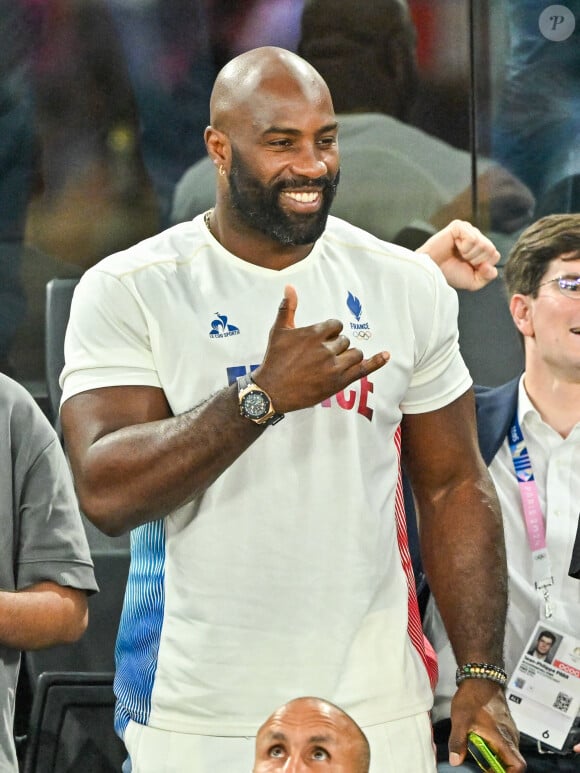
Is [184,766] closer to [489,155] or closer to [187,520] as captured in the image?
[187,520]

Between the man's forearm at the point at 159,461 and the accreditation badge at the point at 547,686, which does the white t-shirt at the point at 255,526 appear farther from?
the accreditation badge at the point at 547,686

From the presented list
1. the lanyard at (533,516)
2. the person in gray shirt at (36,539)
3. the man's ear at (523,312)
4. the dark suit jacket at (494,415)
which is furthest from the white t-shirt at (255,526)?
the man's ear at (523,312)

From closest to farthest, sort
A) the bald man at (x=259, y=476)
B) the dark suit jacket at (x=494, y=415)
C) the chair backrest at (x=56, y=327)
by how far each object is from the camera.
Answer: the bald man at (x=259, y=476), the dark suit jacket at (x=494, y=415), the chair backrest at (x=56, y=327)

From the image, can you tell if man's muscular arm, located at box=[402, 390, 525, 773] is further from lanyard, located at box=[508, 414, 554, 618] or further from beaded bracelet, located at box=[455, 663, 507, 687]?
lanyard, located at box=[508, 414, 554, 618]

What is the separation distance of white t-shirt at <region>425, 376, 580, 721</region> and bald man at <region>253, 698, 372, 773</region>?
4.89 feet

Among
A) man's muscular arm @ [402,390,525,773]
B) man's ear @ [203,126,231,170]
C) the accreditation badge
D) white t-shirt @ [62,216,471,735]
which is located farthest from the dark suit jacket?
man's ear @ [203,126,231,170]

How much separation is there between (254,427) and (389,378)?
0.37m

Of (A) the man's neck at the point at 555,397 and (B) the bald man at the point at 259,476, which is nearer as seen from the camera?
(B) the bald man at the point at 259,476

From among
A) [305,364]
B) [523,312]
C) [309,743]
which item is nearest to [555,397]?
[523,312]

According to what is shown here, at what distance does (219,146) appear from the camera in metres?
2.19

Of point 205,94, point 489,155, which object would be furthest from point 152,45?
point 489,155

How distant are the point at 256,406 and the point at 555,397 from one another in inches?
61.5

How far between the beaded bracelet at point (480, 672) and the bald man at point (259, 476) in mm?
19

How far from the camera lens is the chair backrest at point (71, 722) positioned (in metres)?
2.89
